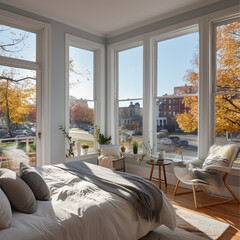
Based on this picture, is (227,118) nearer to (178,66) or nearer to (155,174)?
(178,66)

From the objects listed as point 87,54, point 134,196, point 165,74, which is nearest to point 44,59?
point 87,54

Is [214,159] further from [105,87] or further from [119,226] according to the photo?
[105,87]

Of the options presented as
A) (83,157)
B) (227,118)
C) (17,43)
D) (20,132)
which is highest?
(17,43)

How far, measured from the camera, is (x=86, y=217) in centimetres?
173

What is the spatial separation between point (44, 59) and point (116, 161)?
2.48m

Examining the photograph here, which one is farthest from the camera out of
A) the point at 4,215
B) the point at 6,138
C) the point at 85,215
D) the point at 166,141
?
the point at 166,141

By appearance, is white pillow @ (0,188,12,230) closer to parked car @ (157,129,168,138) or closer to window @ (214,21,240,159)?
window @ (214,21,240,159)

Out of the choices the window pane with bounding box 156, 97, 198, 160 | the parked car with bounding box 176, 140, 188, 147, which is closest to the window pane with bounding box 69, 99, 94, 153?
the window pane with bounding box 156, 97, 198, 160

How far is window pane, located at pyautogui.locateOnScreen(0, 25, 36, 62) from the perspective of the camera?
154 inches

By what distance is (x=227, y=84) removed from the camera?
146 inches

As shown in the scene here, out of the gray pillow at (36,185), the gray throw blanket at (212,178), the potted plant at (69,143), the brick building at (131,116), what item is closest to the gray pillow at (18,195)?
the gray pillow at (36,185)

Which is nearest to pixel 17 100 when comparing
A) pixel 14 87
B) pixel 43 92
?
pixel 14 87

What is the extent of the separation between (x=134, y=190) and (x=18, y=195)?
3.47 ft

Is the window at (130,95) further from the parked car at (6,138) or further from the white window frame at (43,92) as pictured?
the parked car at (6,138)
